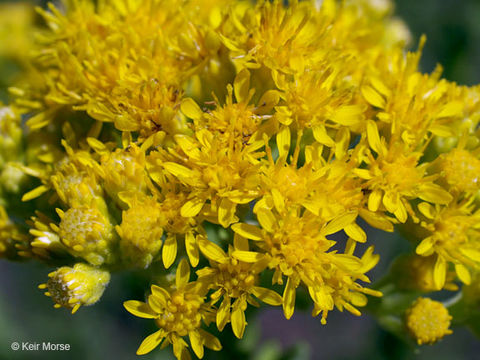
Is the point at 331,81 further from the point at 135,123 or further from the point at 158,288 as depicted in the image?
the point at 158,288

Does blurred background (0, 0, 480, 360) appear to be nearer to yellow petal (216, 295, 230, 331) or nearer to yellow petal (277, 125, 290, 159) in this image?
yellow petal (216, 295, 230, 331)

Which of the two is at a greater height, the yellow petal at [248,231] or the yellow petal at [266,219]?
the yellow petal at [266,219]

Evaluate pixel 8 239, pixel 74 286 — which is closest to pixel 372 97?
pixel 74 286

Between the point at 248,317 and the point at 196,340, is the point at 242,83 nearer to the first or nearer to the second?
the point at 196,340

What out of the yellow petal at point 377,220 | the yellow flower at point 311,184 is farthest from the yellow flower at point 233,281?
the yellow petal at point 377,220

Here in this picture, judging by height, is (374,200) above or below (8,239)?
above

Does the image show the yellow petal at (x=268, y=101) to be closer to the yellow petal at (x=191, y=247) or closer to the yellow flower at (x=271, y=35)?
the yellow flower at (x=271, y=35)
